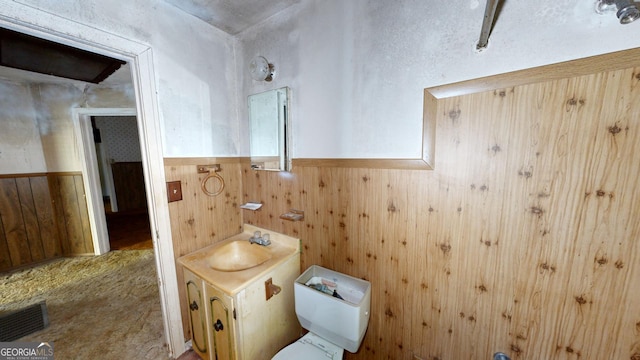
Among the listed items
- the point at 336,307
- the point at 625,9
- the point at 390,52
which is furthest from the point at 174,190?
the point at 625,9

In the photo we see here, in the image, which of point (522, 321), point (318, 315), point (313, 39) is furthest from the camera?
point (313, 39)

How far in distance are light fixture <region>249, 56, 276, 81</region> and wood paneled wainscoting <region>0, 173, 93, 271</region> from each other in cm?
317

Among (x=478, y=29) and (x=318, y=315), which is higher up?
(x=478, y=29)

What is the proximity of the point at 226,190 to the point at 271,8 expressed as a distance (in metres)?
1.43

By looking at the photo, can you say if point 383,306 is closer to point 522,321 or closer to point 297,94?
point 522,321

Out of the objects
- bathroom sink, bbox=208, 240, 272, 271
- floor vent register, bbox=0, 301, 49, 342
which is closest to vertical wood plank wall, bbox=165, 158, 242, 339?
bathroom sink, bbox=208, 240, 272, 271

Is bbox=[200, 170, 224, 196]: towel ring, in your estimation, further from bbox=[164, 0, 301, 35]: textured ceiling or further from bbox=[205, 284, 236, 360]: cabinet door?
bbox=[164, 0, 301, 35]: textured ceiling

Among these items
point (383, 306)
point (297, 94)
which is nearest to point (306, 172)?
point (297, 94)

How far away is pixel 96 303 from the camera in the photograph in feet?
6.57

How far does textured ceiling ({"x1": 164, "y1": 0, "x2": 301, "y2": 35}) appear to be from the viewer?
53.5 inches

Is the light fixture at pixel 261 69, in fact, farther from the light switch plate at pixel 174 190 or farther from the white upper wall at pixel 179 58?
the light switch plate at pixel 174 190

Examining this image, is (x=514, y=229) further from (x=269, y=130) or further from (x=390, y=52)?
(x=269, y=130)

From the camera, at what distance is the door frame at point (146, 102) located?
94 cm

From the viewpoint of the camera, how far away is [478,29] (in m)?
0.88
